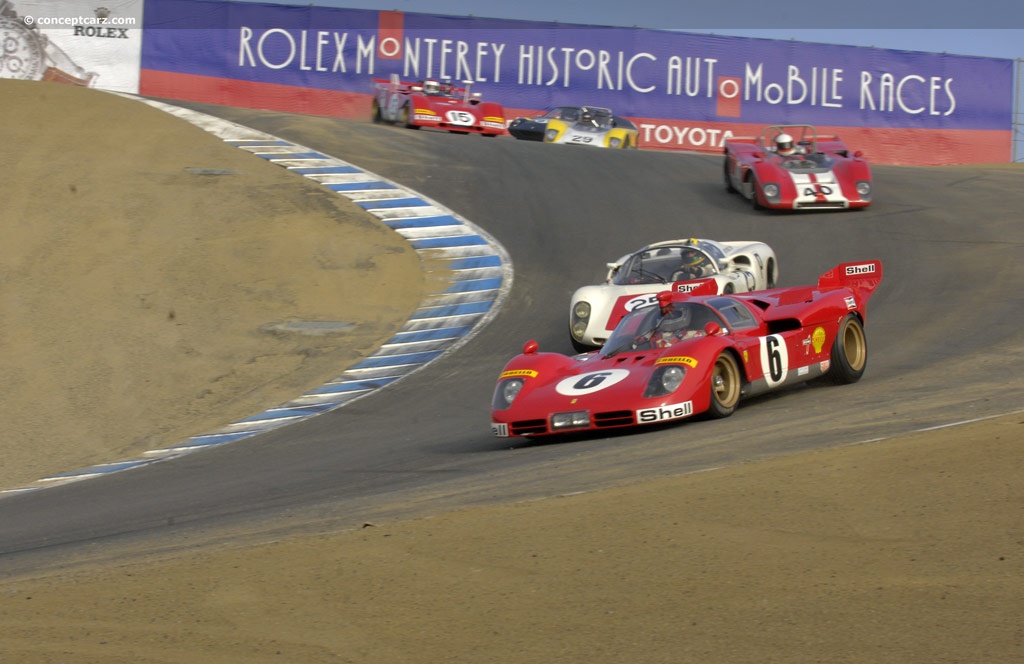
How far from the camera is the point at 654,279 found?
513 inches

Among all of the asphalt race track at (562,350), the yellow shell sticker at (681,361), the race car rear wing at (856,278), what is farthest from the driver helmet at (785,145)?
the yellow shell sticker at (681,361)

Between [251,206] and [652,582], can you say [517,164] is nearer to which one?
[251,206]

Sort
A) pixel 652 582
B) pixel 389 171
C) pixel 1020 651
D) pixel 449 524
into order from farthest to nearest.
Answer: pixel 389 171 → pixel 449 524 → pixel 652 582 → pixel 1020 651

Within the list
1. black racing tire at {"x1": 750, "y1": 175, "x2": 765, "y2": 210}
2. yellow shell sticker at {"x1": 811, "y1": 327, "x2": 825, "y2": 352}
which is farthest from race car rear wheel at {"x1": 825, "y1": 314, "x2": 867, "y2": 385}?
black racing tire at {"x1": 750, "y1": 175, "x2": 765, "y2": 210}

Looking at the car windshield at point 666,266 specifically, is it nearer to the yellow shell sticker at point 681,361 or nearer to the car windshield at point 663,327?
the car windshield at point 663,327

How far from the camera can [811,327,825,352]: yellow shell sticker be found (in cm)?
1001

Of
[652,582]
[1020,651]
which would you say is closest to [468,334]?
[652,582]

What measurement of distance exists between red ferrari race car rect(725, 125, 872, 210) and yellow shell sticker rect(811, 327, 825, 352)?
9.37 m

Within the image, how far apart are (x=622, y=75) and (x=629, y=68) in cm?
23

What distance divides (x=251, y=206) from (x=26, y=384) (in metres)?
6.48

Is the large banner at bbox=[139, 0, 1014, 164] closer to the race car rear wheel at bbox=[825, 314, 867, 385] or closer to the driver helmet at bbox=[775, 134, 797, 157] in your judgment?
the driver helmet at bbox=[775, 134, 797, 157]

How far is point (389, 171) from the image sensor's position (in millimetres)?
21438

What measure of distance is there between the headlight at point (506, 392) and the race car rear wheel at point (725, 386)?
145cm

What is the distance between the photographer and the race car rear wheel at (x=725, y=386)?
8898 millimetres
